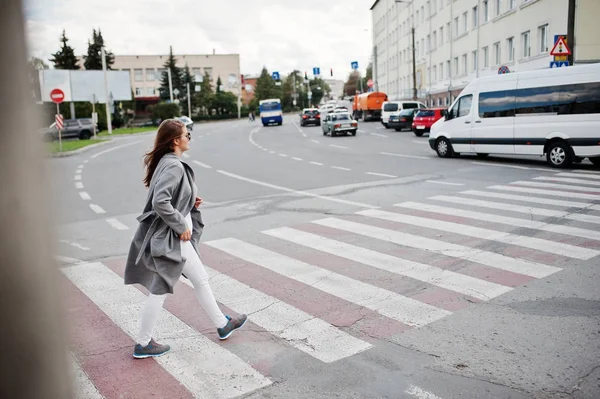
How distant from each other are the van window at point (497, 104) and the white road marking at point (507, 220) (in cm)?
810

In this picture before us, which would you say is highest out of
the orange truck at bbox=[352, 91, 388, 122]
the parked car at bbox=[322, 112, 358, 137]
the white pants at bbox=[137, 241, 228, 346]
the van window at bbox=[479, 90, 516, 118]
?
the orange truck at bbox=[352, 91, 388, 122]

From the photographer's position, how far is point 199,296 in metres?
4.42

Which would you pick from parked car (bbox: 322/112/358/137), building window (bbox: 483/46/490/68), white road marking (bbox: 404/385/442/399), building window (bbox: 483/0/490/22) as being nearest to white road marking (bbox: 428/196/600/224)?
white road marking (bbox: 404/385/442/399)

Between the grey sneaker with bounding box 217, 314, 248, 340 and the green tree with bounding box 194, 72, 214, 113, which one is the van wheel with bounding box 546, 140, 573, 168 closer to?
the grey sneaker with bounding box 217, 314, 248, 340

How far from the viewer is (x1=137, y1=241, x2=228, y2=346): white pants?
164 inches

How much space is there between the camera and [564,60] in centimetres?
1981

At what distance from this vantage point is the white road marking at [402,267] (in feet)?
18.1

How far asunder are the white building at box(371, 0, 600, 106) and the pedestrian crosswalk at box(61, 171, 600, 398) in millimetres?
25066

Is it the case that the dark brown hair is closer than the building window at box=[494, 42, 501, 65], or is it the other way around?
the dark brown hair

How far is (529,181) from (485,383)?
1042 cm

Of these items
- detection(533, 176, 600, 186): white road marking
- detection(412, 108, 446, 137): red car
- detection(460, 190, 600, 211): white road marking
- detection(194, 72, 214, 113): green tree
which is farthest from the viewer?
detection(194, 72, 214, 113): green tree

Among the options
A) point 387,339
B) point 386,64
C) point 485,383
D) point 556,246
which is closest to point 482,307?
point 387,339

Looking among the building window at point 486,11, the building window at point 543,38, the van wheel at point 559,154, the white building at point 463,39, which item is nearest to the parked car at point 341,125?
the white building at point 463,39

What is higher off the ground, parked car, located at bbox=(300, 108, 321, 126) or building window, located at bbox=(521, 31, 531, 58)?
building window, located at bbox=(521, 31, 531, 58)
